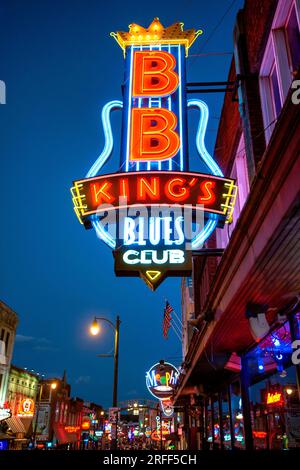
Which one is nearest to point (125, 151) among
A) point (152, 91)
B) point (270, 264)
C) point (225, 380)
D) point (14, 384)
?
point (152, 91)

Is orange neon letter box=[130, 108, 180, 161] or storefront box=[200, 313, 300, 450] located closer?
storefront box=[200, 313, 300, 450]

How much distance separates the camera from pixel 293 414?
777 cm

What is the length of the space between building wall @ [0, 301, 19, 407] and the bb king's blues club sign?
96.2 ft

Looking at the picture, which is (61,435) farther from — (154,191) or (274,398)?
(154,191)

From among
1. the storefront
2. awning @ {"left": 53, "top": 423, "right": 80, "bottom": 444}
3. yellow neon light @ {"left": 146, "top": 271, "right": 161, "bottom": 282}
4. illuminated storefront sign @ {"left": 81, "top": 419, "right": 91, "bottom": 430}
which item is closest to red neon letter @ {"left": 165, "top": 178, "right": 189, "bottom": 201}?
yellow neon light @ {"left": 146, "top": 271, "right": 161, "bottom": 282}

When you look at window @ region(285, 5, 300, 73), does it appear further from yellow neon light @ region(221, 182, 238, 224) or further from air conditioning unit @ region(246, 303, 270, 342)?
air conditioning unit @ region(246, 303, 270, 342)

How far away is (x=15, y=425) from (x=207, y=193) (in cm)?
3621

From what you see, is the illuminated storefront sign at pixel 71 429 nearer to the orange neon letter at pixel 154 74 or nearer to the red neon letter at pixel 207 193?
the orange neon letter at pixel 154 74

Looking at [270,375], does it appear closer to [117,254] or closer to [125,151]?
[117,254]

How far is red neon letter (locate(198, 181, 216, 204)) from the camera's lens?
9000 mm

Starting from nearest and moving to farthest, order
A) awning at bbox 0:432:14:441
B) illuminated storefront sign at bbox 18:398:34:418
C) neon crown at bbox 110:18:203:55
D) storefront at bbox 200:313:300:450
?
storefront at bbox 200:313:300:450 < neon crown at bbox 110:18:203:55 < awning at bbox 0:432:14:441 < illuminated storefront sign at bbox 18:398:34:418

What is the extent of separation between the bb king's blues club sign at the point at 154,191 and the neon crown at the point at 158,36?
1.31 meters

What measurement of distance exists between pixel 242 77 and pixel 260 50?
738 mm

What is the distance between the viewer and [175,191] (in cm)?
915
